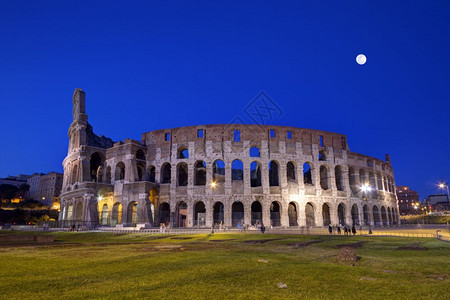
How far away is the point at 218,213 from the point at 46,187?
8856 centimetres

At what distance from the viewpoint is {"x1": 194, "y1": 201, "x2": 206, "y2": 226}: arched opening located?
4003cm

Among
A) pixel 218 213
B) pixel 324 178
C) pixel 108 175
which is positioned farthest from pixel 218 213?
pixel 108 175

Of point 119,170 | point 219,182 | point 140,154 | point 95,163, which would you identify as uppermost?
point 140,154

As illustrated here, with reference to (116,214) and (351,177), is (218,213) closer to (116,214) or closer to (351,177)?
(116,214)

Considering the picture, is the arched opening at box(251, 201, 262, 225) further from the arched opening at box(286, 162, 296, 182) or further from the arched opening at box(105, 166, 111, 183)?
the arched opening at box(105, 166, 111, 183)

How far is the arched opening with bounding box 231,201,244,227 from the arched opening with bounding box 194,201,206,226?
12.8 ft

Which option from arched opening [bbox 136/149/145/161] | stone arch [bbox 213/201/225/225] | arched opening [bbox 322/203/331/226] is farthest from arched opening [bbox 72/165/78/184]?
arched opening [bbox 322/203/331/226]

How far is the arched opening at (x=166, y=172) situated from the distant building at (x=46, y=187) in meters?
72.0

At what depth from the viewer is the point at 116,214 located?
4375 centimetres

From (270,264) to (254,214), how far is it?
3188 centimetres

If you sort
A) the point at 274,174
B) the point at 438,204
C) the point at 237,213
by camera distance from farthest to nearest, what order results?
the point at 438,204 → the point at 274,174 → the point at 237,213

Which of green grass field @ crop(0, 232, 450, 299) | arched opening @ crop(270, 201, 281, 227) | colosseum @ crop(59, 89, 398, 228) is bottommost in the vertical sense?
green grass field @ crop(0, 232, 450, 299)

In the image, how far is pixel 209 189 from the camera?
40469mm

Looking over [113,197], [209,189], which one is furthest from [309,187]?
[113,197]
